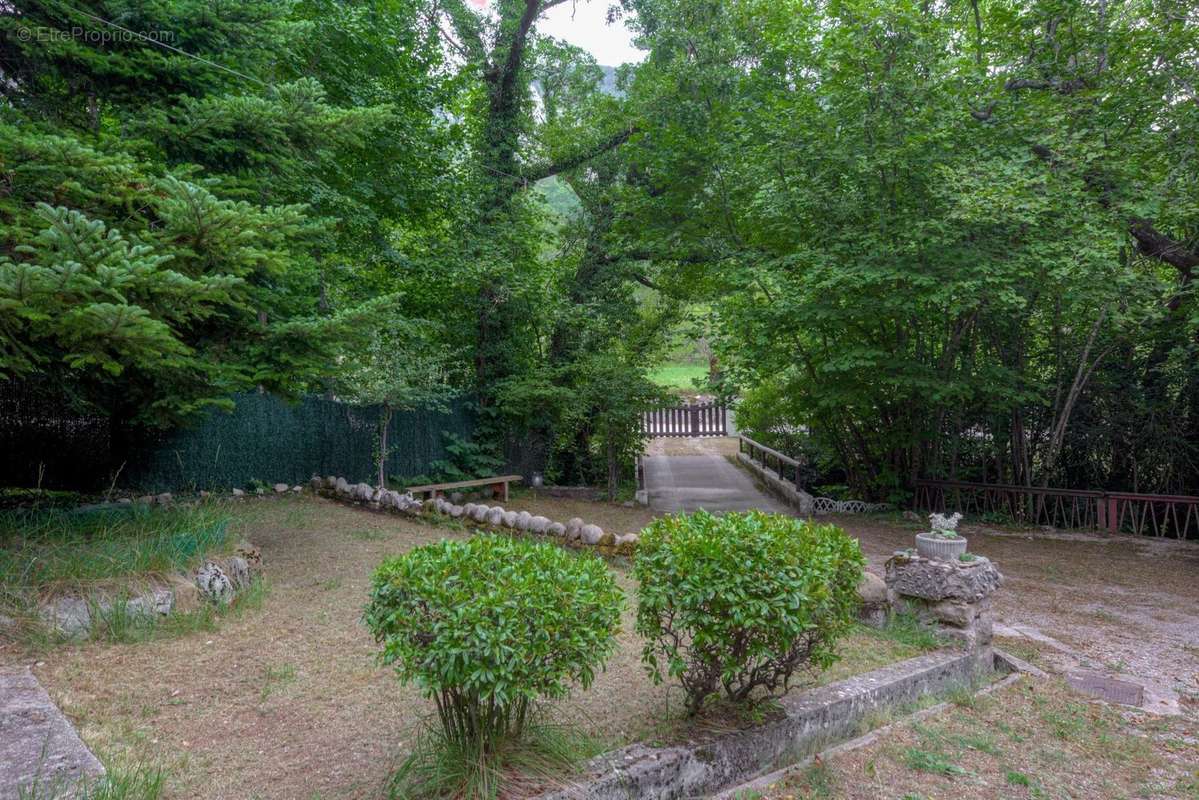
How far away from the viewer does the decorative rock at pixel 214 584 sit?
4.67 metres

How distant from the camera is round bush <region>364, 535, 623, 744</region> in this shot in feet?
7.41

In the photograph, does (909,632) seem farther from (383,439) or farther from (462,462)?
(462,462)

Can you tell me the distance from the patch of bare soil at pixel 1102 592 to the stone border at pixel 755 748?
2.04 metres

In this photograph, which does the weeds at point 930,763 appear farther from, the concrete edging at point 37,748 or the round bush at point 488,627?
the concrete edging at point 37,748

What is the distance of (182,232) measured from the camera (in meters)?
4.15

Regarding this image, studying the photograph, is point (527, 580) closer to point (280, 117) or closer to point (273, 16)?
point (280, 117)

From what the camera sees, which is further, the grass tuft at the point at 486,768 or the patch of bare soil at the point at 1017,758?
the patch of bare soil at the point at 1017,758

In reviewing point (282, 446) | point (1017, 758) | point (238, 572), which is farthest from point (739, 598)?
point (282, 446)

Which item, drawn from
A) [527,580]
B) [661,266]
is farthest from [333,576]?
[661,266]

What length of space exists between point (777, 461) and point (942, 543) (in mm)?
9092

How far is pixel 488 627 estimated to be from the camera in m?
2.29

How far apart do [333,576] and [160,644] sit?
5.39 ft

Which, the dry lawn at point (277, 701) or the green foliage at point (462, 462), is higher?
the green foliage at point (462, 462)

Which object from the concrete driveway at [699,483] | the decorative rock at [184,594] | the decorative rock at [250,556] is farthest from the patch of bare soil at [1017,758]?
the concrete driveway at [699,483]
